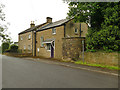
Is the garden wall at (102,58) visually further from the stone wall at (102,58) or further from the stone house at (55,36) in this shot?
the stone house at (55,36)

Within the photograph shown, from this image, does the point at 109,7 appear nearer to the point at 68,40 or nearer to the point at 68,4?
the point at 68,4

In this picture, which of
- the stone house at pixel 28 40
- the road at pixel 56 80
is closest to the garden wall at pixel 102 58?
the road at pixel 56 80

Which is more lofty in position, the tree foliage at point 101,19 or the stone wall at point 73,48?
the tree foliage at point 101,19

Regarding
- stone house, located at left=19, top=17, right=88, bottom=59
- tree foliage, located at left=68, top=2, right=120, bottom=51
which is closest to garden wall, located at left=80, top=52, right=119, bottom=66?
tree foliage, located at left=68, top=2, right=120, bottom=51

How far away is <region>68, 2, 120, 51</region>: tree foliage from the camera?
1028 cm

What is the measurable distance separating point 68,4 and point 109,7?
4.74 metres

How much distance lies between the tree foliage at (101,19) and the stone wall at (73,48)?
1534 mm

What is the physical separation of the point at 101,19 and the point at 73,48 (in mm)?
4679

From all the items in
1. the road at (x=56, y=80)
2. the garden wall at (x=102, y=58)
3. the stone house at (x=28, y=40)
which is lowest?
the road at (x=56, y=80)

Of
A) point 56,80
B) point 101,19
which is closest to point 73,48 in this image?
point 101,19

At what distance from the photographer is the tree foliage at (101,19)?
10284 mm

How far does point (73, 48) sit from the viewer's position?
14.0 m

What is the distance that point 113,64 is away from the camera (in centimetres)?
981

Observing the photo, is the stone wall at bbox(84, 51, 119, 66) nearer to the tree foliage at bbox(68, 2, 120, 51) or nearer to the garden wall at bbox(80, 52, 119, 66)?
the garden wall at bbox(80, 52, 119, 66)
